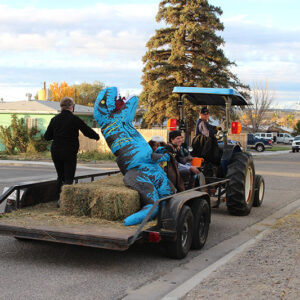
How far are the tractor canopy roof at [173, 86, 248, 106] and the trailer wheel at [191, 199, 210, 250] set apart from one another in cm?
319

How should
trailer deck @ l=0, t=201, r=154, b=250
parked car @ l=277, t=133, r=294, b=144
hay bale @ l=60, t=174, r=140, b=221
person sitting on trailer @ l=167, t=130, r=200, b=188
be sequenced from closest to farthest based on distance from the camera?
trailer deck @ l=0, t=201, r=154, b=250, hay bale @ l=60, t=174, r=140, b=221, person sitting on trailer @ l=167, t=130, r=200, b=188, parked car @ l=277, t=133, r=294, b=144

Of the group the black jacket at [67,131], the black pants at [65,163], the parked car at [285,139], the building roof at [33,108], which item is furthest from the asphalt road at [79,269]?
the parked car at [285,139]

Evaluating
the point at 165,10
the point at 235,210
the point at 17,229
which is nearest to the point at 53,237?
the point at 17,229

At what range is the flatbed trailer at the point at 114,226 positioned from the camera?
5.36 metres

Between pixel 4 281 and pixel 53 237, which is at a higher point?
pixel 53 237

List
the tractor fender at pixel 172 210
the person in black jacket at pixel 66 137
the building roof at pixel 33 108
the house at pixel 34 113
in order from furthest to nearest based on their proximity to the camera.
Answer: the building roof at pixel 33 108
the house at pixel 34 113
the person in black jacket at pixel 66 137
the tractor fender at pixel 172 210

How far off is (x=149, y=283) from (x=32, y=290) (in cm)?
123

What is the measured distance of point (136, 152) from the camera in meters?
6.75

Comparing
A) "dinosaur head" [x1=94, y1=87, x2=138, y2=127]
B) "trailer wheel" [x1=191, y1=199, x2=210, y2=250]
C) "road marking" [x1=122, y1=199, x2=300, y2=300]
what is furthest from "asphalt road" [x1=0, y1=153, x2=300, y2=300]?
"dinosaur head" [x1=94, y1=87, x2=138, y2=127]

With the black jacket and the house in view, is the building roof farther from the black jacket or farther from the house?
the black jacket

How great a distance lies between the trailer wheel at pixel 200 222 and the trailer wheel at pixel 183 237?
0.19 meters

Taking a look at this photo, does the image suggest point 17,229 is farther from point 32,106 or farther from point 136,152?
point 32,106

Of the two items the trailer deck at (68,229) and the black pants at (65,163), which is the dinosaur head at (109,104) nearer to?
the black pants at (65,163)

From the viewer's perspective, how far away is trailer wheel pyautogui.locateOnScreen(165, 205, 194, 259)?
19.4 ft
